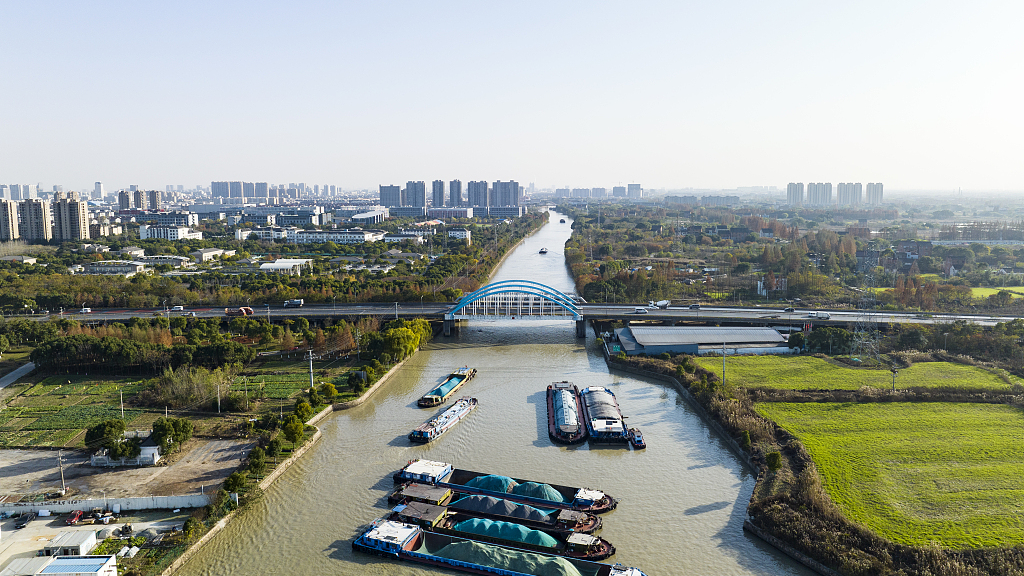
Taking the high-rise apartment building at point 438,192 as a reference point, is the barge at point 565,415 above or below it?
below

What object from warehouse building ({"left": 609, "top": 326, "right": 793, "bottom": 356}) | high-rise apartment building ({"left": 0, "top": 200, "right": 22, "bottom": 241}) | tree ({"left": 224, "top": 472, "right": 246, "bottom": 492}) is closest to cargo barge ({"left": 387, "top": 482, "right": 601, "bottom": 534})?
tree ({"left": 224, "top": 472, "right": 246, "bottom": 492})

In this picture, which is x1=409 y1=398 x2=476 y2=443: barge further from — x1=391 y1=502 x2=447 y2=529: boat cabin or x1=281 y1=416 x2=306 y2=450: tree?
x1=391 y1=502 x2=447 y2=529: boat cabin

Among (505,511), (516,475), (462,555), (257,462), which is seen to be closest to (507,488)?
(505,511)

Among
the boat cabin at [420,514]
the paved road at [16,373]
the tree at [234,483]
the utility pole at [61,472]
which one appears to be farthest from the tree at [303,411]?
the paved road at [16,373]

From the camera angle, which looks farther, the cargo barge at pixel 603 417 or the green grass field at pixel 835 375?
the green grass field at pixel 835 375

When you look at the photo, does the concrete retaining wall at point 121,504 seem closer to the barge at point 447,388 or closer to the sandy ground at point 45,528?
the sandy ground at point 45,528

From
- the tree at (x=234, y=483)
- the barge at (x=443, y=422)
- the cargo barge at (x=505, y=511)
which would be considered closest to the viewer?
the cargo barge at (x=505, y=511)
